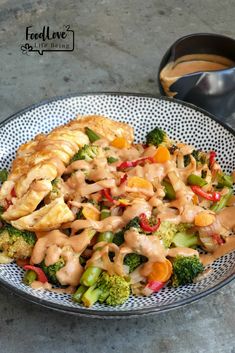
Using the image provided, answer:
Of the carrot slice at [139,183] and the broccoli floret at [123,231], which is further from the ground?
the carrot slice at [139,183]

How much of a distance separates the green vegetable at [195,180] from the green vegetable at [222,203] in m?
0.11

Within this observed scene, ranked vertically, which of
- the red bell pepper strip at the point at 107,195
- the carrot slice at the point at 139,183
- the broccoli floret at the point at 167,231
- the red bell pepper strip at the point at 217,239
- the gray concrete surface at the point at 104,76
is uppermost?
the carrot slice at the point at 139,183

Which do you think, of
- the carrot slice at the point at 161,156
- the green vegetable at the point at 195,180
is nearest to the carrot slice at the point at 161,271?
the green vegetable at the point at 195,180

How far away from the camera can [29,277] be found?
7.69 ft

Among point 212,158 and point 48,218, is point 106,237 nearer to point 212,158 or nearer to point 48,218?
point 48,218

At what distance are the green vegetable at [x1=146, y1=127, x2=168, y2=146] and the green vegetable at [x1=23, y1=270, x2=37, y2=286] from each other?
0.98 metres

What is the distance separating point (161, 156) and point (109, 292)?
0.79 metres

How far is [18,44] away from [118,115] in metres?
1.53

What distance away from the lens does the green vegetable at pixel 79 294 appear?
7.35 feet

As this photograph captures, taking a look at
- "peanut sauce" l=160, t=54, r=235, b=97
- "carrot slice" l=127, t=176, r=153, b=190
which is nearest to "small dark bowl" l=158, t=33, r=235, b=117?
"peanut sauce" l=160, t=54, r=235, b=97

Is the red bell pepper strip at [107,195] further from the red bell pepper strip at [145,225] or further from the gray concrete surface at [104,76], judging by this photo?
the gray concrete surface at [104,76]

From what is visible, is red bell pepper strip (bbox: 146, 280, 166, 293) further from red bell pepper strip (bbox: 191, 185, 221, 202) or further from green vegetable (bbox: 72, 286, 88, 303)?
red bell pepper strip (bbox: 191, 185, 221, 202)

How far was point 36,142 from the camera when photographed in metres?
2.86

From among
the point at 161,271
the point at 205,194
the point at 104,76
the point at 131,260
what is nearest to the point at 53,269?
the point at 131,260
